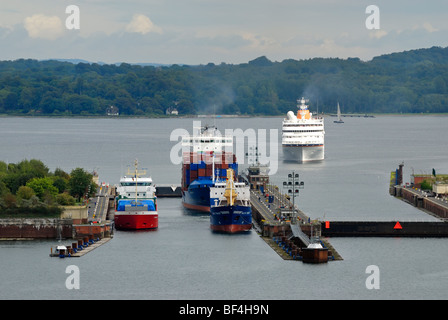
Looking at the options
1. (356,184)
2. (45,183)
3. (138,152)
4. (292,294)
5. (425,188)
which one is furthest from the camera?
(138,152)

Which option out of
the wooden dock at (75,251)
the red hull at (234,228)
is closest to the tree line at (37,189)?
the wooden dock at (75,251)

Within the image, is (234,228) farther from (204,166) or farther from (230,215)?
(204,166)

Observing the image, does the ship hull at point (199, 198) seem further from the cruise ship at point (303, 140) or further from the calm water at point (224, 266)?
the cruise ship at point (303, 140)

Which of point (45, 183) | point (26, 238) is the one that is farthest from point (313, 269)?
point (45, 183)

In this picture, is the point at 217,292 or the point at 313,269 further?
the point at 313,269

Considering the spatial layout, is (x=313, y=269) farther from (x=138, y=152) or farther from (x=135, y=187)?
(x=138, y=152)

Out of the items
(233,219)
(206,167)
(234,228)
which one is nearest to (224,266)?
(234,228)
